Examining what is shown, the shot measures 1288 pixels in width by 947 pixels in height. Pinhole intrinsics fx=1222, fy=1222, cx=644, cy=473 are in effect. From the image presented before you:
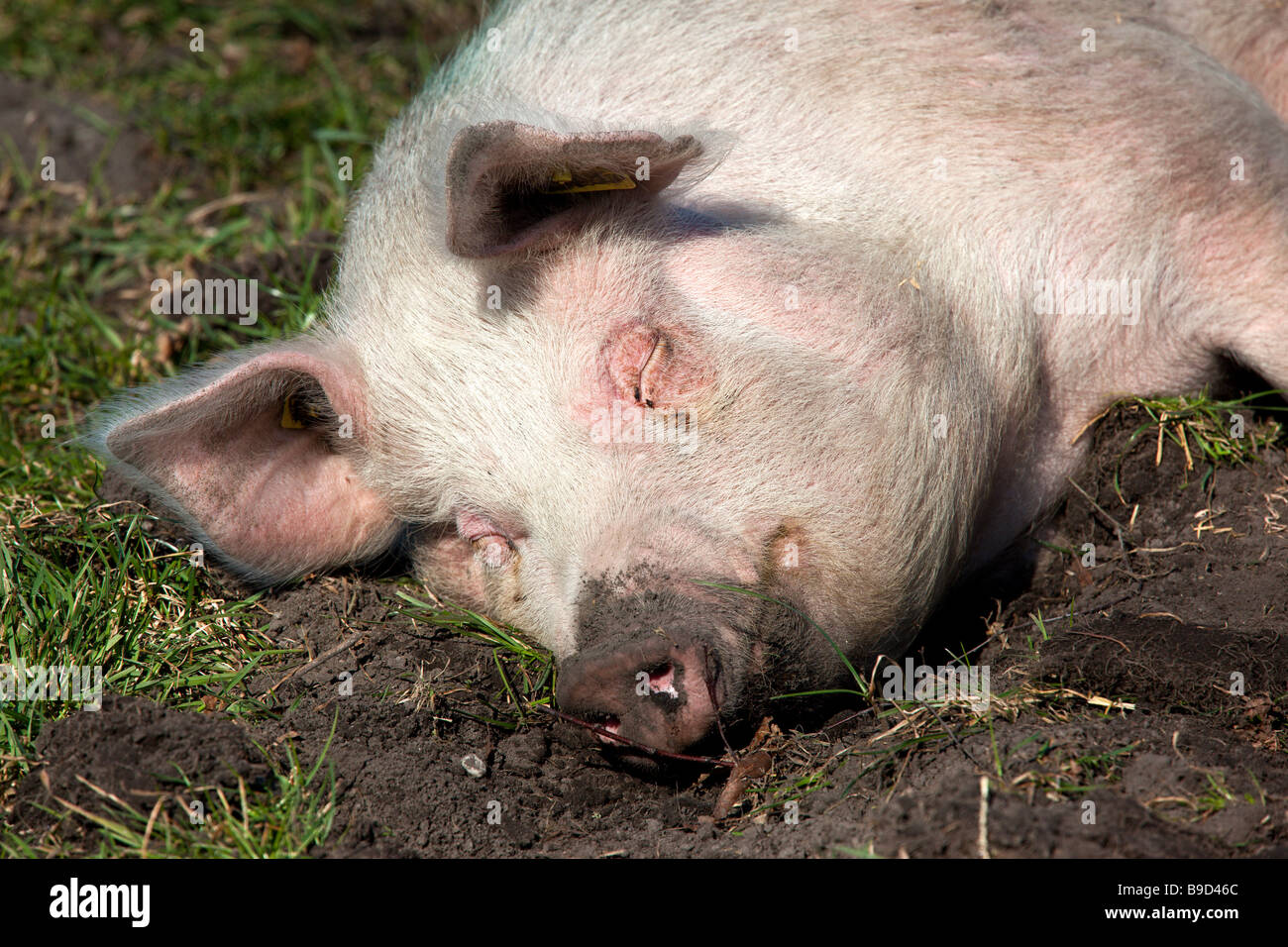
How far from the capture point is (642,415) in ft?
9.97

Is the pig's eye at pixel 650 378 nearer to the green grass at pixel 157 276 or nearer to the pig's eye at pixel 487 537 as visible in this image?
the pig's eye at pixel 487 537

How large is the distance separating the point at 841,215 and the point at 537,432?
106 cm

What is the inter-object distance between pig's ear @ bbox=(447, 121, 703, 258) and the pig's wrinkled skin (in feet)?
0.03

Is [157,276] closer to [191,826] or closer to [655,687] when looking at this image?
[191,826]

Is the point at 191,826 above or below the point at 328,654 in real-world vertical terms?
below

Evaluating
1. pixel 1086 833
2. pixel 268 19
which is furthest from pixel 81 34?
pixel 1086 833

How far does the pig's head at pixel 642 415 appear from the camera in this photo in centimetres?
293

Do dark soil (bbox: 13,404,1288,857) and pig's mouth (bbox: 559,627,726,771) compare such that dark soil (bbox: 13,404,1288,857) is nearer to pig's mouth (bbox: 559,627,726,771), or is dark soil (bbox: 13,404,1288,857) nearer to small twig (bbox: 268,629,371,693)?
small twig (bbox: 268,629,371,693)

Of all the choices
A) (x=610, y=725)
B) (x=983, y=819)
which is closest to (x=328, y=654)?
(x=610, y=725)

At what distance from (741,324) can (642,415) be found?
36 cm

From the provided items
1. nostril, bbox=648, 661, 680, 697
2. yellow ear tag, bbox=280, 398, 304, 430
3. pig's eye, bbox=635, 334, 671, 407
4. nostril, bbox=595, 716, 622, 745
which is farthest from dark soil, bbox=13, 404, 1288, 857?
pig's eye, bbox=635, 334, 671, 407

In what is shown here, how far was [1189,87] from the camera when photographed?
365 centimetres

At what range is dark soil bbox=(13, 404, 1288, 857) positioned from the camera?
259 cm

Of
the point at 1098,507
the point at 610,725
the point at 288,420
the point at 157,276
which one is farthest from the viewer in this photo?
the point at 157,276
